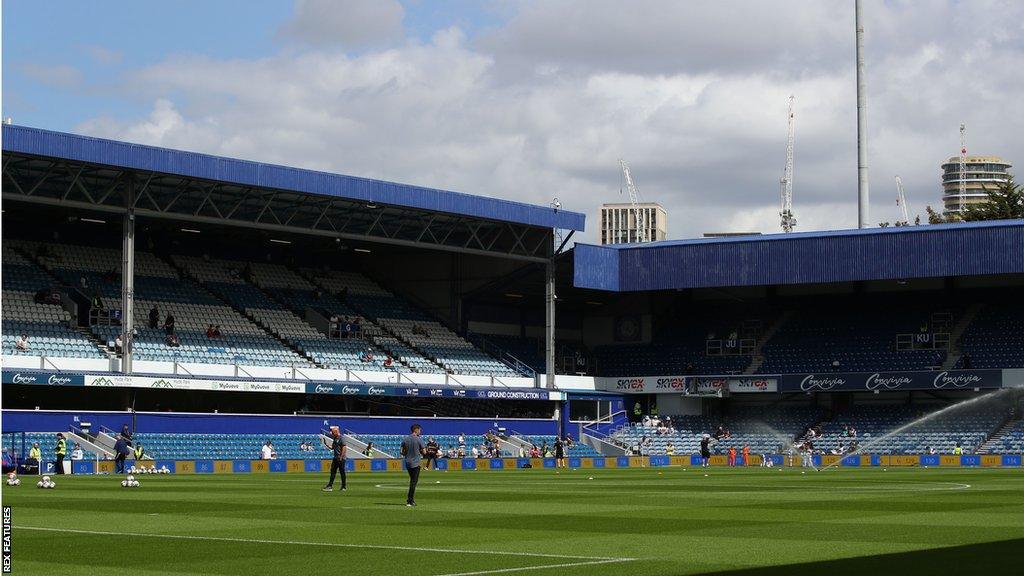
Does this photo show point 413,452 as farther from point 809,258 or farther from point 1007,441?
point 809,258

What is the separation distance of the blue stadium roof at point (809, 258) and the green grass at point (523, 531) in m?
42.6

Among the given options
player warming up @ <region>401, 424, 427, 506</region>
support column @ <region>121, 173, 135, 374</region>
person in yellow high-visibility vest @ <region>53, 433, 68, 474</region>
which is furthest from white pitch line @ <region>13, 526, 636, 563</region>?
support column @ <region>121, 173, 135, 374</region>

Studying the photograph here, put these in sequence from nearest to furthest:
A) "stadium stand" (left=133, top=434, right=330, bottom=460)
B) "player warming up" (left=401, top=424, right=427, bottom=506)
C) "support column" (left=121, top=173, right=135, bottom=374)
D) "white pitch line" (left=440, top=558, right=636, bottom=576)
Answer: "white pitch line" (left=440, top=558, right=636, bottom=576)
"player warming up" (left=401, top=424, right=427, bottom=506)
"stadium stand" (left=133, top=434, right=330, bottom=460)
"support column" (left=121, top=173, right=135, bottom=374)

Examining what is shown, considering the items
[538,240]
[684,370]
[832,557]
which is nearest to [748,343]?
[684,370]

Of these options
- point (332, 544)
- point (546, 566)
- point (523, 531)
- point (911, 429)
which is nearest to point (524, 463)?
point (911, 429)

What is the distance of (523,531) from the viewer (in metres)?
22.0

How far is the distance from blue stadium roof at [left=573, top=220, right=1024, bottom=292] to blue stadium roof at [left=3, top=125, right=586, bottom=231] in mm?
5765

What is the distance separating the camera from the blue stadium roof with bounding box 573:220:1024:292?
3066 inches

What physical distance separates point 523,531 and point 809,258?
6343 cm

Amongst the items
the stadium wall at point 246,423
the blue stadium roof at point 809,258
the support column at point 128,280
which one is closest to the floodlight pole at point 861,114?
the blue stadium roof at point 809,258

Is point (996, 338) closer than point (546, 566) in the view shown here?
No

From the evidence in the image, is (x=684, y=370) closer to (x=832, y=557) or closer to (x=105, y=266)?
(x=105, y=266)

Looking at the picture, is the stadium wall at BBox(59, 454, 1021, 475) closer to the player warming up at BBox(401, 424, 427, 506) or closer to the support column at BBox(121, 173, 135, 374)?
the support column at BBox(121, 173, 135, 374)

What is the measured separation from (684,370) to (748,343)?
14.1 ft
